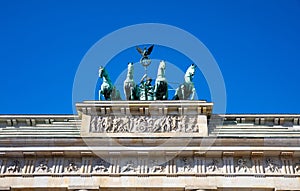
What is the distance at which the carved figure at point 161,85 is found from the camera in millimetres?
18359

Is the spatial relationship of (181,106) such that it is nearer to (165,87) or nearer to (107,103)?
(165,87)

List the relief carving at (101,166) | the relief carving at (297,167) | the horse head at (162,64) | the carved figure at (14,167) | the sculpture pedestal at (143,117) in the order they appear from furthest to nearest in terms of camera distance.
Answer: the horse head at (162,64) < the sculpture pedestal at (143,117) < the carved figure at (14,167) < the relief carving at (101,166) < the relief carving at (297,167)

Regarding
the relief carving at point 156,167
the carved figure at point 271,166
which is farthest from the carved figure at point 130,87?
the carved figure at point 271,166

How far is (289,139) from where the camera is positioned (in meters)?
16.3

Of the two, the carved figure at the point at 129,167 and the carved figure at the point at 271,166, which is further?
the carved figure at the point at 129,167

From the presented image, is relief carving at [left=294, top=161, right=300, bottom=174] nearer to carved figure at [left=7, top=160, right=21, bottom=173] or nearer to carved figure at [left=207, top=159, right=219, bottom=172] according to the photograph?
carved figure at [left=207, top=159, right=219, bottom=172]

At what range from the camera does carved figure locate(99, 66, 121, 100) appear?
18766mm

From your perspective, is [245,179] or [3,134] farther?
[3,134]

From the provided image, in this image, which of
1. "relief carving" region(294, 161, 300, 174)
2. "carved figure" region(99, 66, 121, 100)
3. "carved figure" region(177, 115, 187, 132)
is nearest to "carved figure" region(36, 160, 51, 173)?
"carved figure" region(99, 66, 121, 100)

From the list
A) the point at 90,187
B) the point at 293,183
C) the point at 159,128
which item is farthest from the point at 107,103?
the point at 293,183

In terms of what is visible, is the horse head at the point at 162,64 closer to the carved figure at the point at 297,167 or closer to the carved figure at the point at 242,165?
the carved figure at the point at 242,165

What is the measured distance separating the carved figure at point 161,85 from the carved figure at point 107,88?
1458 millimetres

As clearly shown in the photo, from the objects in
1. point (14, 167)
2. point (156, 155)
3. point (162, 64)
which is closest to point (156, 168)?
point (156, 155)

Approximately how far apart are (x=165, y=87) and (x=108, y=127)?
8.64ft
